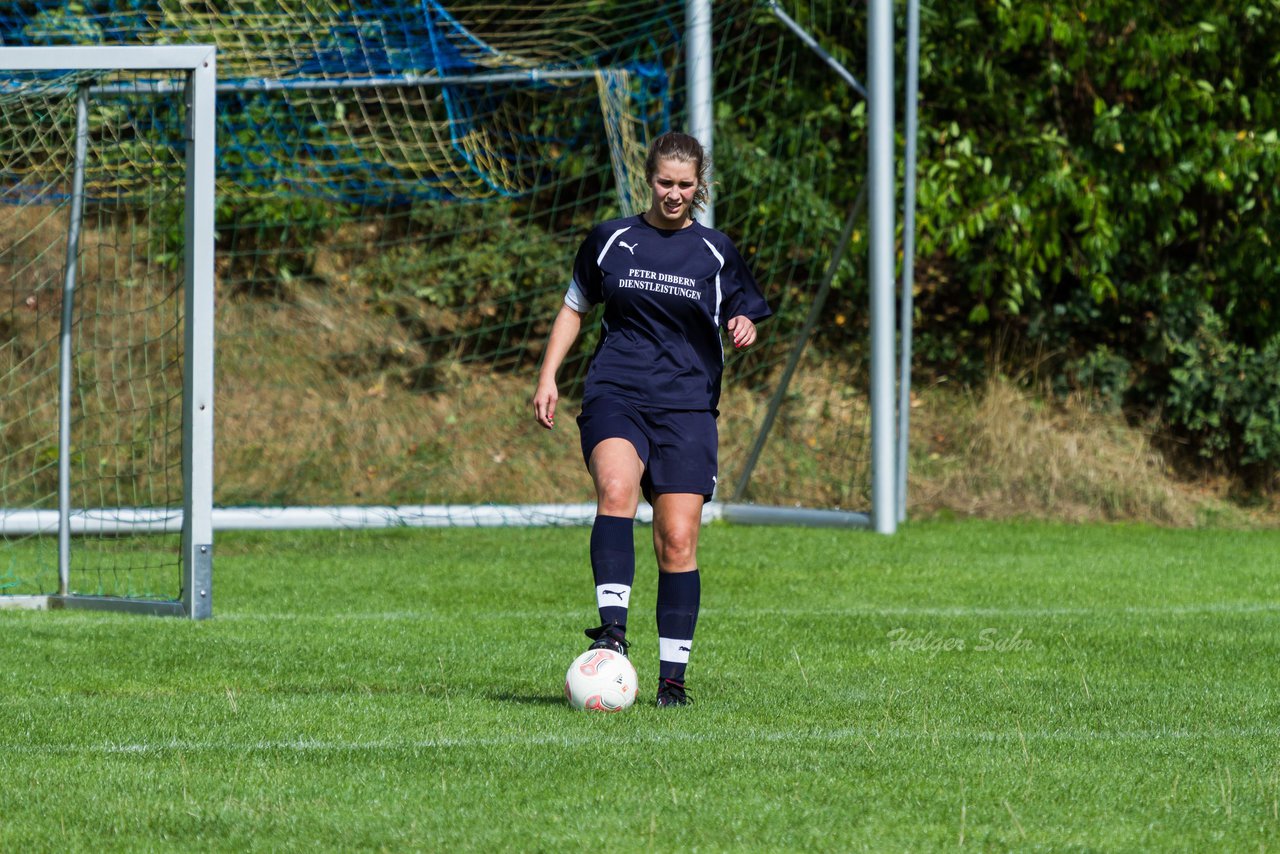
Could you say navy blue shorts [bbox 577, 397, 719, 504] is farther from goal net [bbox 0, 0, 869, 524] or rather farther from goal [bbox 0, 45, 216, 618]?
goal net [bbox 0, 0, 869, 524]

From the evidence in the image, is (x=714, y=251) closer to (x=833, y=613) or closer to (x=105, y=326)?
(x=833, y=613)

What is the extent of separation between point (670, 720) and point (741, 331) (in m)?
1.14

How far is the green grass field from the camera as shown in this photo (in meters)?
3.46

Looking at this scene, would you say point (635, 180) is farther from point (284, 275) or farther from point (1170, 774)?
point (1170, 774)

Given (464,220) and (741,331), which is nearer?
(741,331)

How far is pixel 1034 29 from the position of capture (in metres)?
12.6

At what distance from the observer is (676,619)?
4.95 metres

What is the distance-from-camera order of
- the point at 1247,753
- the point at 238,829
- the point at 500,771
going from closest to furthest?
the point at 238,829
the point at 500,771
the point at 1247,753

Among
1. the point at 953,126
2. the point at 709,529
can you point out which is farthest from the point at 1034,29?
the point at 709,529

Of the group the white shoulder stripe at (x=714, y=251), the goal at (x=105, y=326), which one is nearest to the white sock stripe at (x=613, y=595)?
the white shoulder stripe at (x=714, y=251)

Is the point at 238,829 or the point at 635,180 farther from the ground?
the point at 635,180

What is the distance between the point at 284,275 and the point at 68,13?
292 cm

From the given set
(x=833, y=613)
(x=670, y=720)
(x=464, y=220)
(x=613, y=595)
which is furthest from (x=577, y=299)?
(x=464, y=220)

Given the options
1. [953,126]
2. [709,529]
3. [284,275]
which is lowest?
[709,529]
